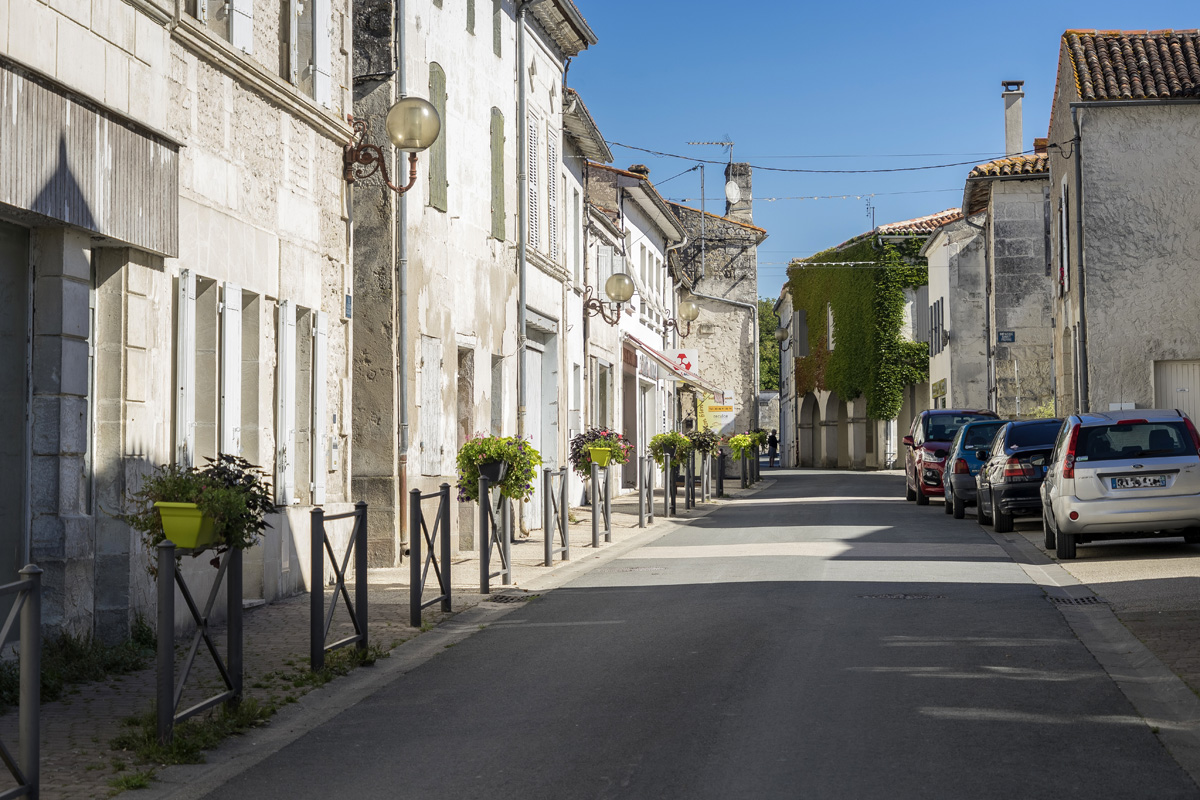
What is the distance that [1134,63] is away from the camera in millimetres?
24812

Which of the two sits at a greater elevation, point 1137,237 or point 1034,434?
point 1137,237

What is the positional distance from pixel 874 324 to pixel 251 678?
47.3 metres

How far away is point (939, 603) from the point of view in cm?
1097

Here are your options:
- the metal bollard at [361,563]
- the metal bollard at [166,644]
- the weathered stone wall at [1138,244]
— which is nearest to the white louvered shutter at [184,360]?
the metal bollard at [361,563]

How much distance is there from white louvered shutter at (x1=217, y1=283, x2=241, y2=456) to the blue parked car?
1374 cm

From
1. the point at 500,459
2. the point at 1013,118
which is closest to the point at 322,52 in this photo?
the point at 500,459

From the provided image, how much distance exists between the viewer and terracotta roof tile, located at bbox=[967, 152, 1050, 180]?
111 ft

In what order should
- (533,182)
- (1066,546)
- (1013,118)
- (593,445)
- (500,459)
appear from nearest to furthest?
(500,459), (1066,546), (533,182), (593,445), (1013,118)

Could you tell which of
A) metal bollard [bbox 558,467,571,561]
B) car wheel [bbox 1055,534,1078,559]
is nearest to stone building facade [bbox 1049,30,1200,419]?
car wheel [bbox 1055,534,1078,559]

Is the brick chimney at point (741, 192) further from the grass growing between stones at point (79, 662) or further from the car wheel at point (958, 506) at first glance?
the grass growing between stones at point (79, 662)

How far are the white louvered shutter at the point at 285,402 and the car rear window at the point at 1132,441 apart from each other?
8.10m

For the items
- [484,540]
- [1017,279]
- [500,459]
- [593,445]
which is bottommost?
[484,540]

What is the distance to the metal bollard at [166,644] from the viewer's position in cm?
600

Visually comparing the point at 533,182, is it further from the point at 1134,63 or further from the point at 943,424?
the point at 1134,63
